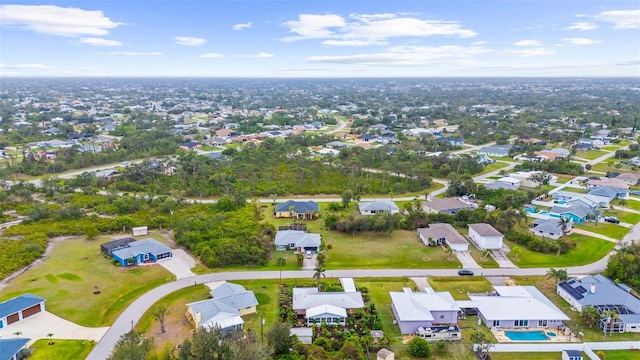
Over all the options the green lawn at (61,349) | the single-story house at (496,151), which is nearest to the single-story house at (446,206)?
the single-story house at (496,151)

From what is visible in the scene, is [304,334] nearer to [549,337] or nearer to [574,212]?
[549,337]

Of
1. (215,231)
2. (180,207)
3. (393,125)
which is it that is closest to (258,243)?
(215,231)

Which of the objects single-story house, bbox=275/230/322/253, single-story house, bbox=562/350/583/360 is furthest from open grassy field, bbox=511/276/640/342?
single-story house, bbox=275/230/322/253

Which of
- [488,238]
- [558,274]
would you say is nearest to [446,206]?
[488,238]

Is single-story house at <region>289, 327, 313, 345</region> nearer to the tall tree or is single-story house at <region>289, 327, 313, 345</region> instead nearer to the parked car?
the tall tree

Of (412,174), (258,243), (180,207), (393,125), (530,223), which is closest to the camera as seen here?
(258,243)

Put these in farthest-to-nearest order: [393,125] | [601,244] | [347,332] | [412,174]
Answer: [393,125] → [412,174] → [601,244] → [347,332]

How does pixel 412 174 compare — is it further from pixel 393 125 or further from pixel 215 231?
pixel 393 125
